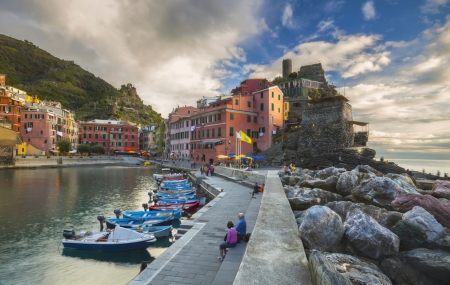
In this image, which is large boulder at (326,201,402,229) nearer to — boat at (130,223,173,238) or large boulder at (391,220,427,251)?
large boulder at (391,220,427,251)

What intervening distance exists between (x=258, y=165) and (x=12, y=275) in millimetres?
37462


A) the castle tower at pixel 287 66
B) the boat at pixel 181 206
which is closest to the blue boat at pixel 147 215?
the boat at pixel 181 206

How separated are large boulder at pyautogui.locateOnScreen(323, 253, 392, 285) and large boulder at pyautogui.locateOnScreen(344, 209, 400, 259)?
82 cm

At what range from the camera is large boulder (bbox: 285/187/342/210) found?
1143 cm

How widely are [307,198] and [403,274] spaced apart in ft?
18.6

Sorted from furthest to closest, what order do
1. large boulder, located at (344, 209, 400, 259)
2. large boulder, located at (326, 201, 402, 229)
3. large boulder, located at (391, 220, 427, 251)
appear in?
large boulder, located at (326, 201, 402, 229) < large boulder, located at (391, 220, 427, 251) < large boulder, located at (344, 209, 400, 259)

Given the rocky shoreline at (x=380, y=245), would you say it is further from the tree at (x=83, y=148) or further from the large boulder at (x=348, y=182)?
the tree at (x=83, y=148)

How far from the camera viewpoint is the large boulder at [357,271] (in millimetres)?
4663

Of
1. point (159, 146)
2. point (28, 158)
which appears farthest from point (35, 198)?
point (159, 146)

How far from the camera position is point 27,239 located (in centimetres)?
1653

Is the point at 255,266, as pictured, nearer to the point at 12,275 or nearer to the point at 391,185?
the point at 391,185

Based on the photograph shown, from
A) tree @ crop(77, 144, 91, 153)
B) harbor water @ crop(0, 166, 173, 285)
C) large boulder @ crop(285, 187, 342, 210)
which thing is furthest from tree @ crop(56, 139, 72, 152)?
large boulder @ crop(285, 187, 342, 210)

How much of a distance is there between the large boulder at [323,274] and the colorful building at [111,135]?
361ft

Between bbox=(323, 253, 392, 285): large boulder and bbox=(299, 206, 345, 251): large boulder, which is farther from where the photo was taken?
bbox=(299, 206, 345, 251): large boulder
